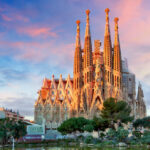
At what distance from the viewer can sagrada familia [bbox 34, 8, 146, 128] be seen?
58531 mm

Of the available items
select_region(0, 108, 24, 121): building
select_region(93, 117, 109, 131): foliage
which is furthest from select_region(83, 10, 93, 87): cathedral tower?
select_region(93, 117, 109, 131): foliage

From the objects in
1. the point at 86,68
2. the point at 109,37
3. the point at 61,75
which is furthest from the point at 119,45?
the point at 61,75

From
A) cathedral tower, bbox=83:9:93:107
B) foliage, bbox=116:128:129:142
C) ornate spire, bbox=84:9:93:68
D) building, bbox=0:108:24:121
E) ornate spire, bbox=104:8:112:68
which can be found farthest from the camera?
building, bbox=0:108:24:121

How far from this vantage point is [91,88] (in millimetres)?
59344

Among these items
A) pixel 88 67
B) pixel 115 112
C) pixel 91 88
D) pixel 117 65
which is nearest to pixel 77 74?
pixel 88 67

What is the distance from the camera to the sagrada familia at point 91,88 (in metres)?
58.5

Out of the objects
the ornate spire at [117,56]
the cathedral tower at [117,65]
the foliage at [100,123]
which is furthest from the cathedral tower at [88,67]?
the foliage at [100,123]

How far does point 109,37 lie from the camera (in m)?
61.2

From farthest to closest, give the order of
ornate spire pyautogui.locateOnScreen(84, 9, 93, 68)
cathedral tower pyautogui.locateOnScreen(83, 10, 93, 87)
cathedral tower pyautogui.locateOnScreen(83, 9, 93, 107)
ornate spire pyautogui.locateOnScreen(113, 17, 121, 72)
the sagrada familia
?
ornate spire pyautogui.locateOnScreen(84, 9, 93, 68)
cathedral tower pyautogui.locateOnScreen(83, 10, 93, 87)
ornate spire pyautogui.locateOnScreen(113, 17, 121, 72)
cathedral tower pyautogui.locateOnScreen(83, 9, 93, 107)
the sagrada familia

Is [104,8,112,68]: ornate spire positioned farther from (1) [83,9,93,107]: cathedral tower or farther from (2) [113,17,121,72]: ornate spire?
(1) [83,9,93,107]: cathedral tower

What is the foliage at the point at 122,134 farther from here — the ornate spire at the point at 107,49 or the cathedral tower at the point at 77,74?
the ornate spire at the point at 107,49

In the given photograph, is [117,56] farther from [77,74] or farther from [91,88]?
[77,74]

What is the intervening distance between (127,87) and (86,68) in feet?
36.6

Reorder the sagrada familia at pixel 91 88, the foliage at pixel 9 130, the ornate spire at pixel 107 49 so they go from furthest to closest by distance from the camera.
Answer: the ornate spire at pixel 107 49 → the sagrada familia at pixel 91 88 → the foliage at pixel 9 130
